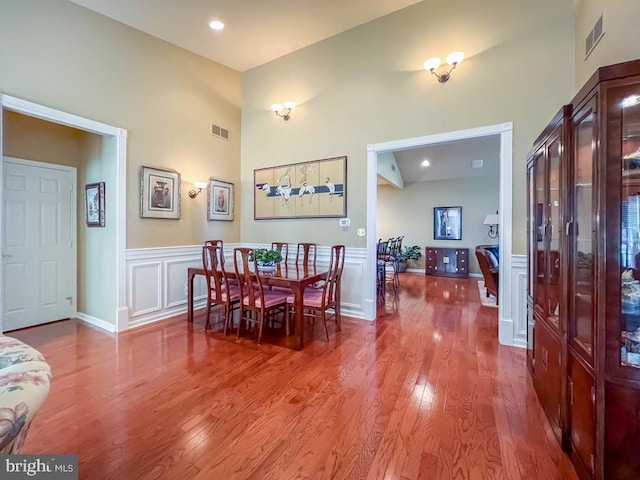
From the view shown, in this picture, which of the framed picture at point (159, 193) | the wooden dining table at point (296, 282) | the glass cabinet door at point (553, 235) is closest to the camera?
the glass cabinet door at point (553, 235)

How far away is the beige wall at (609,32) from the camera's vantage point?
6.36ft

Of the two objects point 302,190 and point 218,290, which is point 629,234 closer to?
point 218,290

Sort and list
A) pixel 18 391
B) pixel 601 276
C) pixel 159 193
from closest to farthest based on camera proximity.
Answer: pixel 18 391 → pixel 601 276 → pixel 159 193

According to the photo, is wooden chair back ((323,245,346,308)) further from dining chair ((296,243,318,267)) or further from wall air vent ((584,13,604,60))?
wall air vent ((584,13,604,60))

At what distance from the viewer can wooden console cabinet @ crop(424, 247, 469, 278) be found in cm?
778

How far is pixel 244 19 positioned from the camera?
3.74 m

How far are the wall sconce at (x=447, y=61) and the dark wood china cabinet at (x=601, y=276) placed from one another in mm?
2021

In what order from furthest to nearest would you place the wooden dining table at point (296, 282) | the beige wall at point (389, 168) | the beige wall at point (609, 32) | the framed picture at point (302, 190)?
the beige wall at point (389, 168) → the framed picture at point (302, 190) → the wooden dining table at point (296, 282) → the beige wall at point (609, 32)

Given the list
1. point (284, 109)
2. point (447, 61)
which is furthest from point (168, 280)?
point (447, 61)

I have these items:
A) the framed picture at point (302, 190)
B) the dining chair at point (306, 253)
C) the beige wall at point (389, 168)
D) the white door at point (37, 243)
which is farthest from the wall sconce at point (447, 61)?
the white door at point (37, 243)

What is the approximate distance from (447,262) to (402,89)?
18.2ft

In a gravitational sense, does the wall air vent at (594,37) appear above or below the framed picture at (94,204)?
above

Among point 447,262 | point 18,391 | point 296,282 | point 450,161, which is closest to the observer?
point 18,391

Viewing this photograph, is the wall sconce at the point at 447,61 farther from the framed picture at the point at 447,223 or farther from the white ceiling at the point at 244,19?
the framed picture at the point at 447,223
